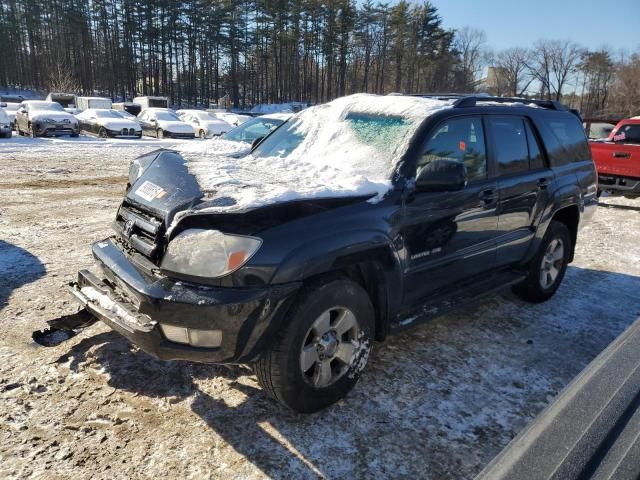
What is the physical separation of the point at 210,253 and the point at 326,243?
24.1 inches

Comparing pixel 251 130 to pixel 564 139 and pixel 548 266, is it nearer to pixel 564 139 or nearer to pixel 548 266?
pixel 564 139

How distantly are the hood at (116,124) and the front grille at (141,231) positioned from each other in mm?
20711

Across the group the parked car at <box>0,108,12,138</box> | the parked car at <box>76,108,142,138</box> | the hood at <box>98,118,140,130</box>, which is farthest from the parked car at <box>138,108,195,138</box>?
the parked car at <box>0,108,12,138</box>

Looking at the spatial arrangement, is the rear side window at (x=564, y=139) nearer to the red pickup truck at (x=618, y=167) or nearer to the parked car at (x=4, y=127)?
the red pickup truck at (x=618, y=167)

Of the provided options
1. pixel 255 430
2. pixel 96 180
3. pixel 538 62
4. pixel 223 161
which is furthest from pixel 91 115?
pixel 538 62

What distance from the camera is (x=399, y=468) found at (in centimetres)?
246

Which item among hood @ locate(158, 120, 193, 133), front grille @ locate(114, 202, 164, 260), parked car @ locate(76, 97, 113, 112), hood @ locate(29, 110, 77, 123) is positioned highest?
parked car @ locate(76, 97, 113, 112)

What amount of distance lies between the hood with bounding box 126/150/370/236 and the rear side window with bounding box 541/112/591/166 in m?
2.59

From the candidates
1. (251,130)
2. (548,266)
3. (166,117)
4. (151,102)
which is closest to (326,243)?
(548,266)

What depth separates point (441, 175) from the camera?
3029mm

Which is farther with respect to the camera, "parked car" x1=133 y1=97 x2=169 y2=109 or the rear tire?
"parked car" x1=133 y1=97 x2=169 y2=109

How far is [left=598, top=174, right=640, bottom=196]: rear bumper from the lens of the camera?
30.6ft

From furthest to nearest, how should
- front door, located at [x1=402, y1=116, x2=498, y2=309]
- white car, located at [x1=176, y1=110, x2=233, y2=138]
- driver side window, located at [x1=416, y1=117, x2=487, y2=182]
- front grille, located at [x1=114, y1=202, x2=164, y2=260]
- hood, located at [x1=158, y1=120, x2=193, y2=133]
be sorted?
white car, located at [x1=176, y1=110, x2=233, y2=138] < hood, located at [x1=158, y1=120, x2=193, y2=133] < driver side window, located at [x1=416, y1=117, x2=487, y2=182] < front door, located at [x1=402, y1=116, x2=498, y2=309] < front grille, located at [x1=114, y1=202, x2=164, y2=260]

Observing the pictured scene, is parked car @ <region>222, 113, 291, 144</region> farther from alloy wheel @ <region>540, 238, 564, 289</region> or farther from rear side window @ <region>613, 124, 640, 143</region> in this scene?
alloy wheel @ <region>540, 238, 564, 289</region>
